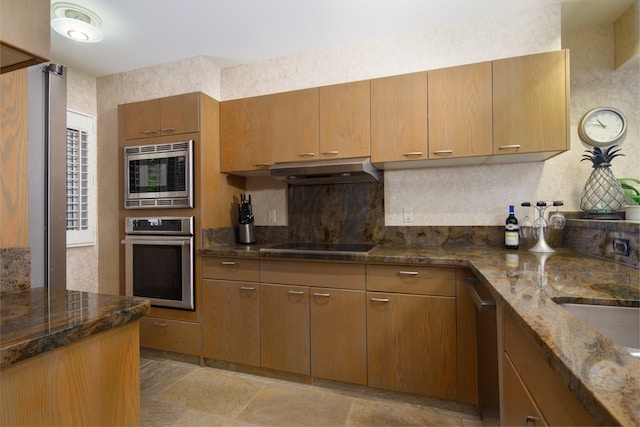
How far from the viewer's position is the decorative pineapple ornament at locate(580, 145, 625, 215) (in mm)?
1858

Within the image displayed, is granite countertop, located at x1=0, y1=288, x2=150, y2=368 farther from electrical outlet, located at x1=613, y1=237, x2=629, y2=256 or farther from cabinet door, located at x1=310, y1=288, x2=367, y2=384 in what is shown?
electrical outlet, located at x1=613, y1=237, x2=629, y2=256

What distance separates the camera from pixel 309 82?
101 inches

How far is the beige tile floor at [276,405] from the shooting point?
1711mm

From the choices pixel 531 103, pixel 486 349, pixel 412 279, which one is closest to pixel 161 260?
pixel 412 279

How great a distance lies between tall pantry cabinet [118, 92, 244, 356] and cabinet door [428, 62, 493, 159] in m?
1.76

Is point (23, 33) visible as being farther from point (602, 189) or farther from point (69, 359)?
point (602, 189)

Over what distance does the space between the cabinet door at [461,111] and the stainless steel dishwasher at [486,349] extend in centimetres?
89

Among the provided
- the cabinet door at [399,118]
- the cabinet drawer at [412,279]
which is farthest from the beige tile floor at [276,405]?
the cabinet door at [399,118]

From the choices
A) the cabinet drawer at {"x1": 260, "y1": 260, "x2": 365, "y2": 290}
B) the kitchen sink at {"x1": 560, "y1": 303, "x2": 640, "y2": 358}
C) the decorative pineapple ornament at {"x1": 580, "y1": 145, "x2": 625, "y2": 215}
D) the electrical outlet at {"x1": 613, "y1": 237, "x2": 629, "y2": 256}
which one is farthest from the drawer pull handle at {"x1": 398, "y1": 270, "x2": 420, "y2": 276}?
the decorative pineapple ornament at {"x1": 580, "y1": 145, "x2": 625, "y2": 215}

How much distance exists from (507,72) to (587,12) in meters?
0.82

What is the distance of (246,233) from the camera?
262 centimetres

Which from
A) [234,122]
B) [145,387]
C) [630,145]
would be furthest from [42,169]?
[630,145]

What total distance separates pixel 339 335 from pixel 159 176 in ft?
6.39

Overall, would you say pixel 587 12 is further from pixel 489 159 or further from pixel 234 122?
pixel 234 122
